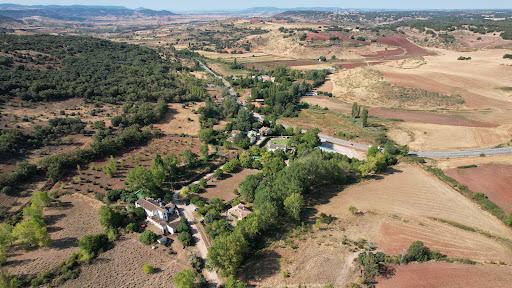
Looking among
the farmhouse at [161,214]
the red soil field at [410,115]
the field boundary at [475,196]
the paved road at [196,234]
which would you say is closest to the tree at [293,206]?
the paved road at [196,234]

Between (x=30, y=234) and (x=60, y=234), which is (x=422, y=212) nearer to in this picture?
(x=60, y=234)

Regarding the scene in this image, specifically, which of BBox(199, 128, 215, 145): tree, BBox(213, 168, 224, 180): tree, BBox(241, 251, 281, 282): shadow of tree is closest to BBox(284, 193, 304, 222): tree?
BBox(241, 251, 281, 282): shadow of tree

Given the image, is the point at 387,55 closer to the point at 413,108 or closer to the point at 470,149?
the point at 413,108

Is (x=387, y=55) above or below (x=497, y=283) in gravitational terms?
above

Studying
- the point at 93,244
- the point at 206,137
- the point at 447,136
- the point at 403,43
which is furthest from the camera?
the point at 403,43

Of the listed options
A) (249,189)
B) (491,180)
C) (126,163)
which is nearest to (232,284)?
(249,189)

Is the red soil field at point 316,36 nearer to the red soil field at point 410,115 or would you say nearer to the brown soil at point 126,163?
the red soil field at point 410,115

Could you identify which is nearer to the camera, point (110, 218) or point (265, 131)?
point (110, 218)

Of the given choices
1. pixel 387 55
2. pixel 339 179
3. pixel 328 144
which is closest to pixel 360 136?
pixel 328 144
